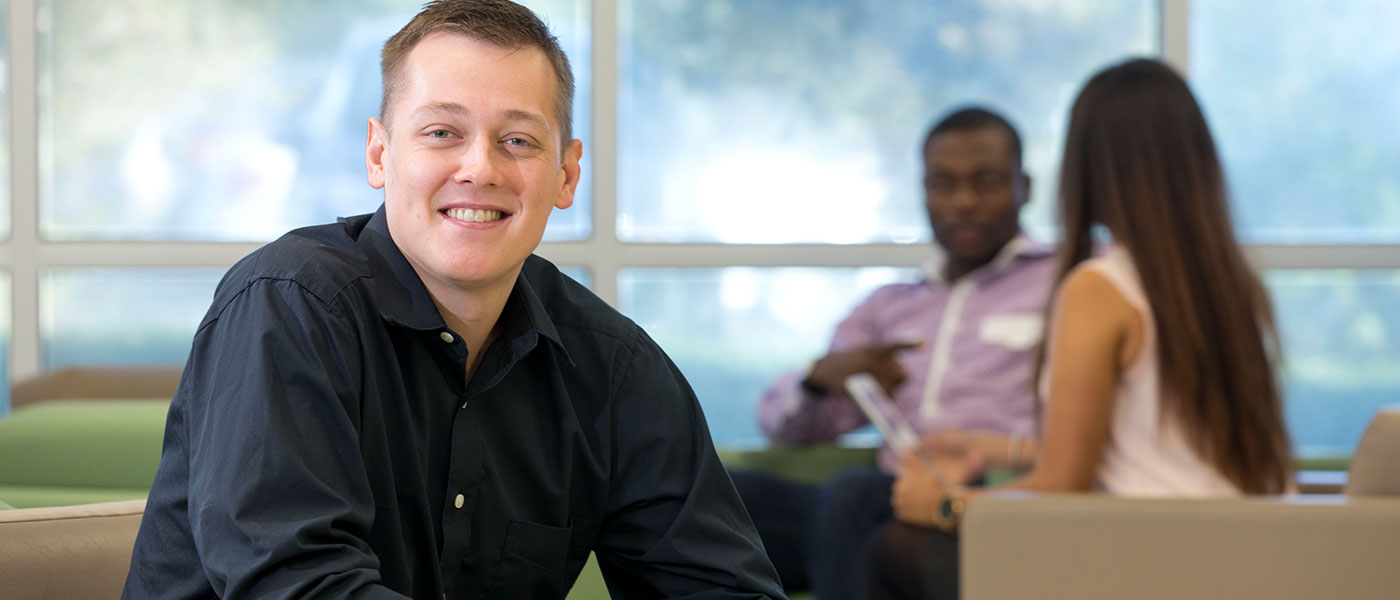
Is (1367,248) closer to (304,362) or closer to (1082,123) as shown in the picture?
(1082,123)

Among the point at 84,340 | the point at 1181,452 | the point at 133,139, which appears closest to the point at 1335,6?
the point at 1181,452

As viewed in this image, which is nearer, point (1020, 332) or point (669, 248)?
point (1020, 332)

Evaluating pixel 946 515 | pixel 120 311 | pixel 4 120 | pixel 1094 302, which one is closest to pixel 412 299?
pixel 1094 302

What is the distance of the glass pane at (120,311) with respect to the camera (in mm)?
3600

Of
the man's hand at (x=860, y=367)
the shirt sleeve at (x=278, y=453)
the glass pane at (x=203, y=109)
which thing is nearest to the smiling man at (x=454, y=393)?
the shirt sleeve at (x=278, y=453)

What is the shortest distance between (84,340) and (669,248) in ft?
5.71

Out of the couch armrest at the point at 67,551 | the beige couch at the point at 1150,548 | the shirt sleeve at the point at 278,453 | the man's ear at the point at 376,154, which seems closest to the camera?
the shirt sleeve at the point at 278,453

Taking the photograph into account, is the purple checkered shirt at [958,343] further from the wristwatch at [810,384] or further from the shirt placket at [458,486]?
the shirt placket at [458,486]

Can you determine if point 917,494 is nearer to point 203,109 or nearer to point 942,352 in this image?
point 942,352

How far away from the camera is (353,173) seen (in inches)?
142

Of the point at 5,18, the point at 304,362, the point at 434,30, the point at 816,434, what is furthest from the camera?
the point at 5,18

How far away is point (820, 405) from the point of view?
10.3 ft

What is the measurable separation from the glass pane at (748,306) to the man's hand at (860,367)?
533 millimetres

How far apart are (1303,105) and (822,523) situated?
2014 millimetres
